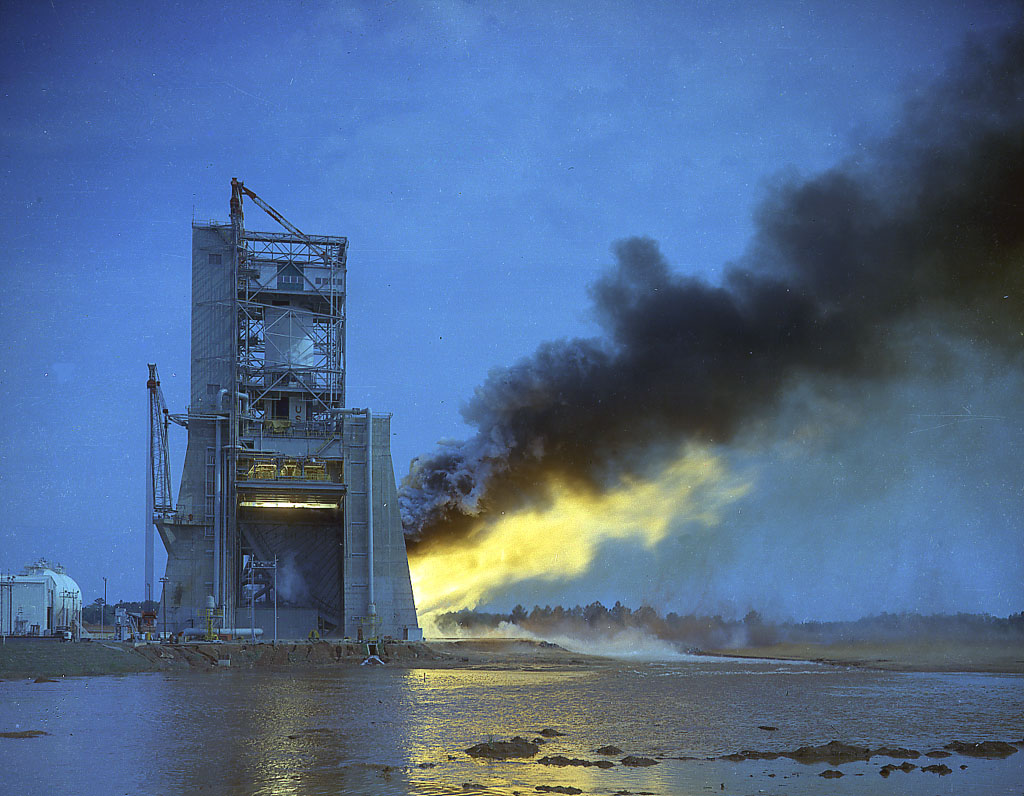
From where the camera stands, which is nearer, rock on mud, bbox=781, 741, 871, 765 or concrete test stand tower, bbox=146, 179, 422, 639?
rock on mud, bbox=781, 741, 871, 765

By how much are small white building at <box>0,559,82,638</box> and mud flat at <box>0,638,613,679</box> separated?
28477mm

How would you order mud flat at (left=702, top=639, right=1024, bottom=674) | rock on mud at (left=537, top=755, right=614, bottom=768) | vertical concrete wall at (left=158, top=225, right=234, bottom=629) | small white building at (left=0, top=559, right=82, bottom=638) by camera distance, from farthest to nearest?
small white building at (left=0, top=559, right=82, bottom=638) → vertical concrete wall at (left=158, top=225, right=234, bottom=629) → mud flat at (left=702, top=639, right=1024, bottom=674) → rock on mud at (left=537, top=755, right=614, bottom=768)

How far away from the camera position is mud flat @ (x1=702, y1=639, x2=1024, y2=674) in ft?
204

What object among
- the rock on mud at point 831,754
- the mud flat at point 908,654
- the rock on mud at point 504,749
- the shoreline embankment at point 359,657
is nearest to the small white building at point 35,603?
the shoreline embankment at point 359,657

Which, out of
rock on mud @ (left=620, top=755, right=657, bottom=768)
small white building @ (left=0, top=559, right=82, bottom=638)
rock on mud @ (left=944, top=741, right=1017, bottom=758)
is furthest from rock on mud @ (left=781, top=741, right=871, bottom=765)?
small white building @ (left=0, top=559, right=82, bottom=638)

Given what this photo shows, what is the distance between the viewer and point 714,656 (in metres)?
81.6

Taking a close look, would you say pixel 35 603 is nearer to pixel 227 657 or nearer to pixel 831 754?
pixel 227 657

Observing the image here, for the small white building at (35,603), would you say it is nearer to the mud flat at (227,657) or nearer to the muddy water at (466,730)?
the mud flat at (227,657)

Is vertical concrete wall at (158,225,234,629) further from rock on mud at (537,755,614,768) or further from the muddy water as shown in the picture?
rock on mud at (537,755,614,768)

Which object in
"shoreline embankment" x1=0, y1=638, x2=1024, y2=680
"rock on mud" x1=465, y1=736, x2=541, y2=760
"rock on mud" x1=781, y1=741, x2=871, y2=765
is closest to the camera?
"rock on mud" x1=781, y1=741, x2=871, y2=765

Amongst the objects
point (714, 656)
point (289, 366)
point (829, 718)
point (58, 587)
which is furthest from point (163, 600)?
point (829, 718)

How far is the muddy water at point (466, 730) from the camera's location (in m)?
Answer: 21.8

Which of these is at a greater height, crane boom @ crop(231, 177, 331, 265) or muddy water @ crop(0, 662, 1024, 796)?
crane boom @ crop(231, 177, 331, 265)

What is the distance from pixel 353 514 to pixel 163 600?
1536cm
